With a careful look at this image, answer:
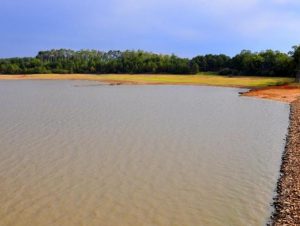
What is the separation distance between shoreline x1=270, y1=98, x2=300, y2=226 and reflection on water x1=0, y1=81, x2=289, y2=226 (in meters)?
0.29

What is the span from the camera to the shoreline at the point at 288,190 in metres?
9.65

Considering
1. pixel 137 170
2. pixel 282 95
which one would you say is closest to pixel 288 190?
pixel 137 170

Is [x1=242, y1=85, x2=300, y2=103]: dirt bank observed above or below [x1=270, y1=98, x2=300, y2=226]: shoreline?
below

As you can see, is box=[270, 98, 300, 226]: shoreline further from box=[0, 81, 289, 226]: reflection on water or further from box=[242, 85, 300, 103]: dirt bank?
box=[242, 85, 300, 103]: dirt bank

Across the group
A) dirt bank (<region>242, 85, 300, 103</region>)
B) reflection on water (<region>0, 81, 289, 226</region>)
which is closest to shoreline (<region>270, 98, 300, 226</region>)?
reflection on water (<region>0, 81, 289, 226</region>)

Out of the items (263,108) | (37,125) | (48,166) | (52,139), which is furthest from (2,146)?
(263,108)

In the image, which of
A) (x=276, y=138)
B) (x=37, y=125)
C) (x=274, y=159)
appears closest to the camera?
(x=274, y=159)

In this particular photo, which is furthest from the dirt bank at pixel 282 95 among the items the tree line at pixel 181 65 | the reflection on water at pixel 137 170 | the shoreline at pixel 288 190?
the tree line at pixel 181 65

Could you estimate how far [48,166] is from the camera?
1444cm

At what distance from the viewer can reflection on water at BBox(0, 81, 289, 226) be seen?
402 inches

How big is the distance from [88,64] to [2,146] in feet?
392

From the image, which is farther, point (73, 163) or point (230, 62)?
point (230, 62)

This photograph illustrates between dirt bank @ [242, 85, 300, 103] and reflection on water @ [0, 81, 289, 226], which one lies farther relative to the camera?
dirt bank @ [242, 85, 300, 103]

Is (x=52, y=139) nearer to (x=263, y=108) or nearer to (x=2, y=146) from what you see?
(x=2, y=146)
